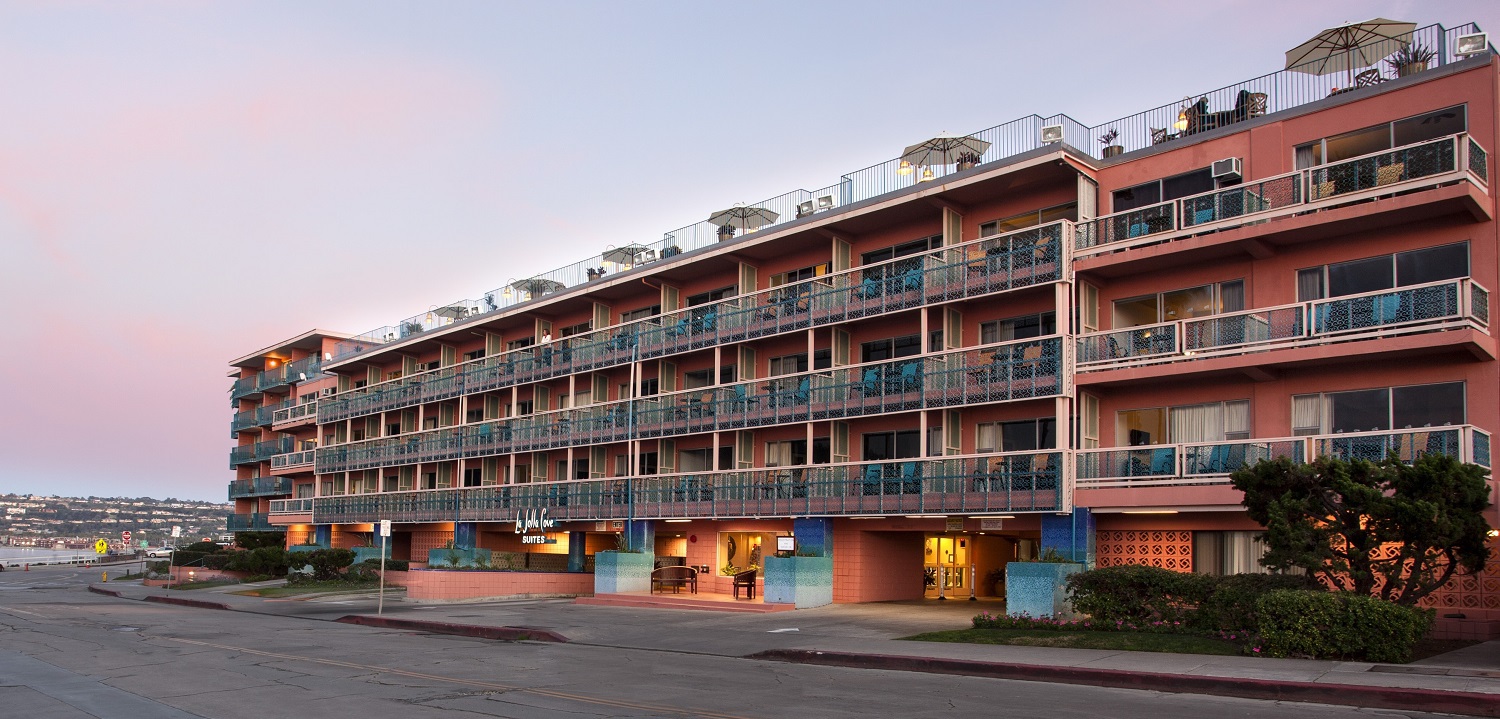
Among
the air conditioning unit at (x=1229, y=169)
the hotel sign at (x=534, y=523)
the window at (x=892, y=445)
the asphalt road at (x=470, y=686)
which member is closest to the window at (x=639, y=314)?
the hotel sign at (x=534, y=523)

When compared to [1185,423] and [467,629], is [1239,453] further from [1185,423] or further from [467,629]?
[467,629]

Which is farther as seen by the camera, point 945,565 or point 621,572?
point 621,572

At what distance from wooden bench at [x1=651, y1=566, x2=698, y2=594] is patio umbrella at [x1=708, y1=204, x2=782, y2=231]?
42.6 ft

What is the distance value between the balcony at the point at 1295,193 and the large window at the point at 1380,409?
4362 mm

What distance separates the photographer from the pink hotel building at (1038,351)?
25578 mm

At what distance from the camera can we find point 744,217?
4353cm

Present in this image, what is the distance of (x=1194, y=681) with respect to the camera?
17.0 metres

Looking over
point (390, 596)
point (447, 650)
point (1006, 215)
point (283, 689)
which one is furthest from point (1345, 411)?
point (390, 596)

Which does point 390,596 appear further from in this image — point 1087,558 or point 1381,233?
point 1381,233

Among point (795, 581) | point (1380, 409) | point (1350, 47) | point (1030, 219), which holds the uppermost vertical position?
point (1350, 47)

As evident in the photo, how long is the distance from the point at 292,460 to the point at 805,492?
50474 millimetres

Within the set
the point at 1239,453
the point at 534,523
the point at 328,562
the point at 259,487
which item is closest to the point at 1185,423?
the point at 1239,453

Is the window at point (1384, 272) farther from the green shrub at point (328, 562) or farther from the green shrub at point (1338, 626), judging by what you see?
the green shrub at point (328, 562)

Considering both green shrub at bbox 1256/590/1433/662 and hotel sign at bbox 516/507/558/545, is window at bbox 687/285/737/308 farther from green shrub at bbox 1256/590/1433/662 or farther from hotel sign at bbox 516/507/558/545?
green shrub at bbox 1256/590/1433/662
